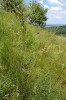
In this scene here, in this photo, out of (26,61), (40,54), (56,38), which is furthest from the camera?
(56,38)

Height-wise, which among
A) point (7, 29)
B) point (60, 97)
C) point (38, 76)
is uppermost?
point (7, 29)

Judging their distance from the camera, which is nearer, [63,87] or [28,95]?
A: [28,95]

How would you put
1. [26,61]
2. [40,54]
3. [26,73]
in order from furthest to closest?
[40,54]
[26,61]
[26,73]

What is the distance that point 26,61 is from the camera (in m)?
4.67

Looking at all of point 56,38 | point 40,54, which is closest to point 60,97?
point 40,54

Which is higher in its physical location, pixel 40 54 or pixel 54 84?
pixel 40 54

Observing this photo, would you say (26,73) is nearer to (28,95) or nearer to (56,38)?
(28,95)

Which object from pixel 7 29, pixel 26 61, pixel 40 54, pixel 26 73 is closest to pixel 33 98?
pixel 26 73

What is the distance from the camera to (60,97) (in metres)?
4.34

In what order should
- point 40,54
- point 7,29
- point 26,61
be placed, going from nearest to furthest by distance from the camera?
1. point 26,61
2. point 40,54
3. point 7,29

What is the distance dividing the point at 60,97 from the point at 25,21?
2.16 meters

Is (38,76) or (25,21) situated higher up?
(25,21)

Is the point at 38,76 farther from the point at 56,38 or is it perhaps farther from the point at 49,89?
the point at 56,38

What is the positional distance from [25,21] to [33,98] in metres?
2.38
